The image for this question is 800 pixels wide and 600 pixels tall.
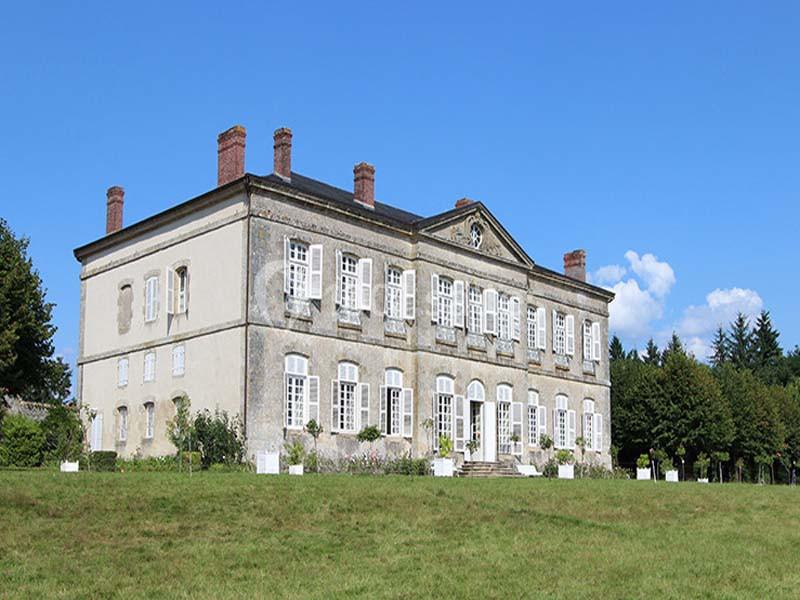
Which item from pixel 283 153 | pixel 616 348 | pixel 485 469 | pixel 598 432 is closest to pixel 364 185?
pixel 283 153

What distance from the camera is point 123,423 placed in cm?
2919

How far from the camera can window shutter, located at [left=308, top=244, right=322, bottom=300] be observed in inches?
1050

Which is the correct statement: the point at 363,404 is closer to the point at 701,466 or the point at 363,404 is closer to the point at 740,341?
the point at 701,466

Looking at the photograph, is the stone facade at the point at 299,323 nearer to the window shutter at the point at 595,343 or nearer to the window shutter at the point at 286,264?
the window shutter at the point at 286,264

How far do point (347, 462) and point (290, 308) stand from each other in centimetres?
442

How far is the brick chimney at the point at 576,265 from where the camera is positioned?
3991 centimetres

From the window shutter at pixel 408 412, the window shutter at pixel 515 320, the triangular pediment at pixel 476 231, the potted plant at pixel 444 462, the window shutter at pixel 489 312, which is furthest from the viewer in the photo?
the window shutter at pixel 515 320

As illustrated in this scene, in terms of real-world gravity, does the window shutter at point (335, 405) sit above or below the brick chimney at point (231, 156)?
below

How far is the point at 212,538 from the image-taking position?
1403 centimetres

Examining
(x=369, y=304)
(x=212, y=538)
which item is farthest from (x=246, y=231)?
(x=212, y=538)

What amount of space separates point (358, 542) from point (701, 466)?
28.3 meters

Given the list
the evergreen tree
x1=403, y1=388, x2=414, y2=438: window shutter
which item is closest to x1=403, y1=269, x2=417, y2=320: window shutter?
x1=403, y1=388, x2=414, y2=438: window shutter

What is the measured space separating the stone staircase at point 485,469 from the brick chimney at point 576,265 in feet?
36.5

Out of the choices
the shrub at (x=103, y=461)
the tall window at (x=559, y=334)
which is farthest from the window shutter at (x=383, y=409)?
the tall window at (x=559, y=334)
